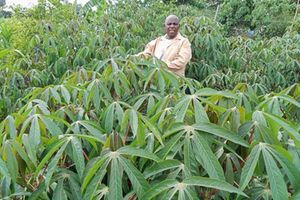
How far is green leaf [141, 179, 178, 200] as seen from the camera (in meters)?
1.03

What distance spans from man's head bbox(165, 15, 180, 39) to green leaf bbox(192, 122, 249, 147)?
2.86 metres

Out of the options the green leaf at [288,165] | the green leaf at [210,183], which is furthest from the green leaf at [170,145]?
the green leaf at [288,165]

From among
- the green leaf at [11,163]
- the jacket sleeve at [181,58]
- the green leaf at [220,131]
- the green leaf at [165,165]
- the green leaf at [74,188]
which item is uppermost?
the green leaf at [220,131]

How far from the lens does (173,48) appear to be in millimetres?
3926

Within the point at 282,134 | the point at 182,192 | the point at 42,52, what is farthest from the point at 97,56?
the point at 182,192

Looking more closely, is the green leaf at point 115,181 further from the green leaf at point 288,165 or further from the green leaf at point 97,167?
the green leaf at point 288,165

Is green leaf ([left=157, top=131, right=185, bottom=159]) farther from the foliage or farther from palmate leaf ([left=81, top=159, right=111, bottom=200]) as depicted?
the foliage

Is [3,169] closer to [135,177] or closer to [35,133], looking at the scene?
[35,133]

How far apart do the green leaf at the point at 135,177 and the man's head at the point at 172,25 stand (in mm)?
2949

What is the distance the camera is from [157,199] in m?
1.07

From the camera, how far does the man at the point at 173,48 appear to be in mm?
3855

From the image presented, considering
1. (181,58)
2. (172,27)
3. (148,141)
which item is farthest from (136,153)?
(172,27)

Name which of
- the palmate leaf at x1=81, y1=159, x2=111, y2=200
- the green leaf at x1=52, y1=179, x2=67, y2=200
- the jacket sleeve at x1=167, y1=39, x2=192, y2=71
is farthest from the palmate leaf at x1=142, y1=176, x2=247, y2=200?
the jacket sleeve at x1=167, y1=39, x2=192, y2=71

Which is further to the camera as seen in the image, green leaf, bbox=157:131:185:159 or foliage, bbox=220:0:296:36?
foliage, bbox=220:0:296:36
